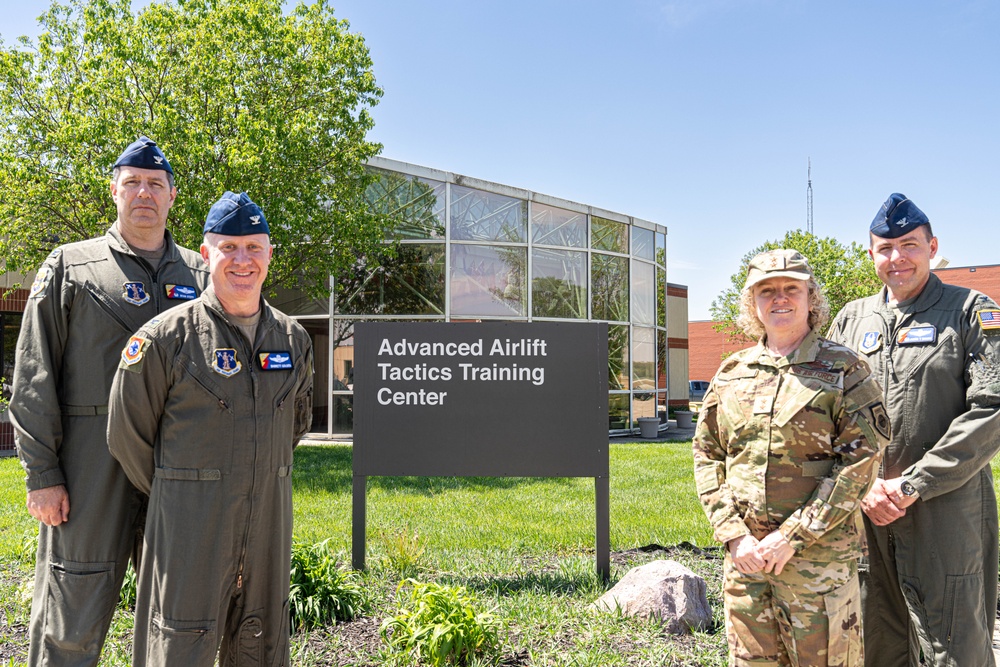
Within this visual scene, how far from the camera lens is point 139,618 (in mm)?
2412

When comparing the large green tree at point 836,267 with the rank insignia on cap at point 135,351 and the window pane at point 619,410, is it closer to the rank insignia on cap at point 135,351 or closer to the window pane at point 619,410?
the window pane at point 619,410

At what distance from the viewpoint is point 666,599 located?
3.94m

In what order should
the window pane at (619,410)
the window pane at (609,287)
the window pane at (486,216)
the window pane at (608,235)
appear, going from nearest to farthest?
1. the window pane at (486,216)
2. the window pane at (619,410)
3. the window pane at (609,287)
4. the window pane at (608,235)

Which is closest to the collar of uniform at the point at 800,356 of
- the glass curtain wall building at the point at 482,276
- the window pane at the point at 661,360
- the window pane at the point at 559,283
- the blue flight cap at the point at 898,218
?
the blue flight cap at the point at 898,218

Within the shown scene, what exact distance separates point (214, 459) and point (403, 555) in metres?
2.84

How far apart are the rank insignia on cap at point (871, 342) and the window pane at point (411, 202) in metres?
12.0

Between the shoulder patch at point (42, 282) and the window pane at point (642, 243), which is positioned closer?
the shoulder patch at point (42, 282)

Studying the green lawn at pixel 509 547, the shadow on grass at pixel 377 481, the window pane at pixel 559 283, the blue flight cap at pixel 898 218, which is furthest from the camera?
the window pane at pixel 559 283

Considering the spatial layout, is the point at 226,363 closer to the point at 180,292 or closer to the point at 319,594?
the point at 180,292

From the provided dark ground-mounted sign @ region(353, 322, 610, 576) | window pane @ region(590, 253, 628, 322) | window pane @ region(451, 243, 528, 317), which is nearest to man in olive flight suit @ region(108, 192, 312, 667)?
dark ground-mounted sign @ region(353, 322, 610, 576)

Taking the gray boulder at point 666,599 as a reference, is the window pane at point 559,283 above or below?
above

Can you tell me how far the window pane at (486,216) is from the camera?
15.2 m

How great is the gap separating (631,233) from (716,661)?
51.0 feet

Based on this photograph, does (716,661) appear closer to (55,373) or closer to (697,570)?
(697,570)
